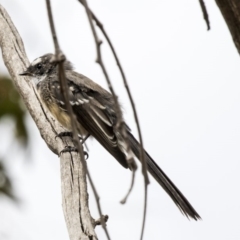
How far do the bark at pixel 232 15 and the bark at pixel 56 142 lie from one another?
5.65 feet

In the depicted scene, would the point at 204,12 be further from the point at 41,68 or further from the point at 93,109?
the point at 41,68

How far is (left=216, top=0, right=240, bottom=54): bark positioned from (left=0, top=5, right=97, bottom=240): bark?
1721mm

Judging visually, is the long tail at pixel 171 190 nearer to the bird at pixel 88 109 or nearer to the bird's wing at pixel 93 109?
the bird at pixel 88 109

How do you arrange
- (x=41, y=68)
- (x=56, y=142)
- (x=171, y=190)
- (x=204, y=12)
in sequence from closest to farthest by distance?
(x=204, y=12) → (x=171, y=190) → (x=56, y=142) → (x=41, y=68)

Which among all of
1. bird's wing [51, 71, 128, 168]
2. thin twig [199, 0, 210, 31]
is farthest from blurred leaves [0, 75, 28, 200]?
thin twig [199, 0, 210, 31]

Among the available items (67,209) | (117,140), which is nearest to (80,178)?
(67,209)

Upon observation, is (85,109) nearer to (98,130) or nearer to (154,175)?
(98,130)

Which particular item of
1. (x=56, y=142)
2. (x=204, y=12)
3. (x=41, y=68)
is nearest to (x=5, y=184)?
(x=56, y=142)

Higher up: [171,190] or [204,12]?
[204,12]

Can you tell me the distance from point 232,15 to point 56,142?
315 cm

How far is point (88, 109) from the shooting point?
5629mm

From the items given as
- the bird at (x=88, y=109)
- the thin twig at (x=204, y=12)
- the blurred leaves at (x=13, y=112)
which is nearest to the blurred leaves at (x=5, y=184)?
the blurred leaves at (x=13, y=112)

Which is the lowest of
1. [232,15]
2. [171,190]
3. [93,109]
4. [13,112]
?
[171,190]

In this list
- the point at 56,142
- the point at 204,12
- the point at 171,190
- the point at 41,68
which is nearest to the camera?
the point at 204,12
